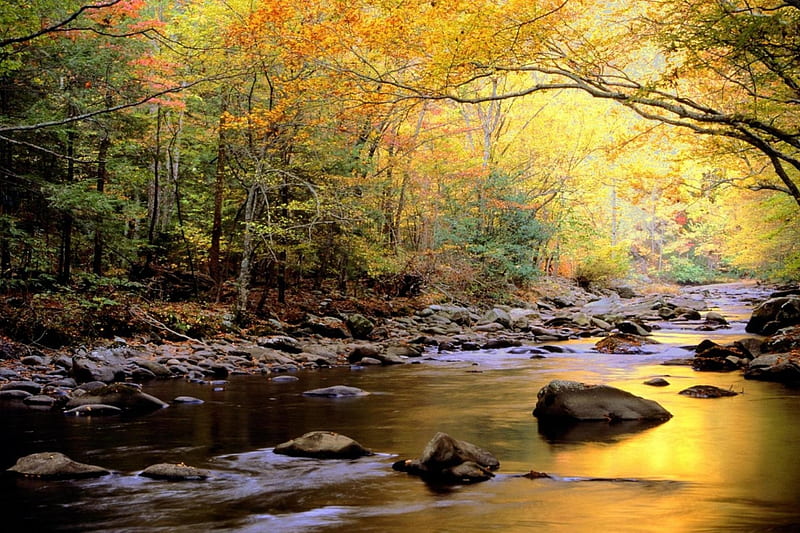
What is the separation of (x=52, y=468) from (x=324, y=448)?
2.05 m

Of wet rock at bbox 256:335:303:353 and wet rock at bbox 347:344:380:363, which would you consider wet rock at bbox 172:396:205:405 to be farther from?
wet rock at bbox 256:335:303:353

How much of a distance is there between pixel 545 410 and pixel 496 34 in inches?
239

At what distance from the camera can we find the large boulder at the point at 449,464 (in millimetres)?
4848

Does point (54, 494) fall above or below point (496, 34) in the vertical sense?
below

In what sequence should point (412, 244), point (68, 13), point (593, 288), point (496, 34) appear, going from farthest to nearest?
point (593, 288)
point (412, 244)
point (68, 13)
point (496, 34)

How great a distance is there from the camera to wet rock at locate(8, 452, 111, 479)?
4934 millimetres

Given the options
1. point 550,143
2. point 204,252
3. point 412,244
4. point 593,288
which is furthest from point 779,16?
point 593,288

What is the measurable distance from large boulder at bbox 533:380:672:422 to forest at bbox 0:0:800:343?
476 cm

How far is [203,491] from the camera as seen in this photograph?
15.2 feet

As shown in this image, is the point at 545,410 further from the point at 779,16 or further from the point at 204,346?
the point at 204,346

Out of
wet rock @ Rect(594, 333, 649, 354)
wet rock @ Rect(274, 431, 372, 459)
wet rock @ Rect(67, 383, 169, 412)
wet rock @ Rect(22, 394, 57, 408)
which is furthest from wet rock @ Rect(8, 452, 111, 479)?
wet rock @ Rect(594, 333, 649, 354)

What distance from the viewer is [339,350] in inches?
543

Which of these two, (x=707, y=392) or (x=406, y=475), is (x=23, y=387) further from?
(x=707, y=392)

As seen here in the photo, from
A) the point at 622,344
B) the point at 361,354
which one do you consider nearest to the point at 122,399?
the point at 361,354
